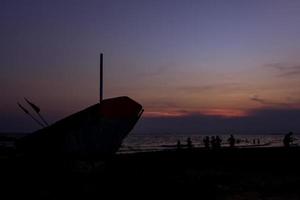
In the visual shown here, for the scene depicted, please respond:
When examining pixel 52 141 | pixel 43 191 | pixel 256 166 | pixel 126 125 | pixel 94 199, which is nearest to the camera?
pixel 94 199

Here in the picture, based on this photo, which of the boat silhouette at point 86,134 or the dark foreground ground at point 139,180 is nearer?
the dark foreground ground at point 139,180

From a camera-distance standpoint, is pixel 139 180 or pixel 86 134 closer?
pixel 139 180

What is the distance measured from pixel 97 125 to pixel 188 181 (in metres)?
5.32

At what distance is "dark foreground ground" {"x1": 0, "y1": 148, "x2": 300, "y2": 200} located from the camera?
52.5 ft

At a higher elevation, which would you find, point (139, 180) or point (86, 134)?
point (86, 134)

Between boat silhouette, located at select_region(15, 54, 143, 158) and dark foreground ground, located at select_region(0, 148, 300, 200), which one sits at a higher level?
boat silhouette, located at select_region(15, 54, 143, 158)

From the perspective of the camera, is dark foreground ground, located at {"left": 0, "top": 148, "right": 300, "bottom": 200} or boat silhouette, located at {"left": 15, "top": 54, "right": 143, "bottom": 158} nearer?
dark foreground ground, located at {"left": 0, "top": 148, "right": 300, "bottom": 200}

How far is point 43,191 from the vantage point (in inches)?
664

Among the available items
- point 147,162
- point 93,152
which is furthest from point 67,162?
point 147,162

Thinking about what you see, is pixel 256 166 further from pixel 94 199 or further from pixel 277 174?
pixel 94 199

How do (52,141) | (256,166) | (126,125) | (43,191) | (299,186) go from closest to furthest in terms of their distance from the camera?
(43,191) < (299,186) < (52,141) < (126,125) < (256,166)

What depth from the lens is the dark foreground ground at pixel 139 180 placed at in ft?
52.5

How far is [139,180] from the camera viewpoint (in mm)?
18766

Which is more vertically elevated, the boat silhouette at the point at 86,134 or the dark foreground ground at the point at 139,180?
the boat silhouette at the point at 86,134
